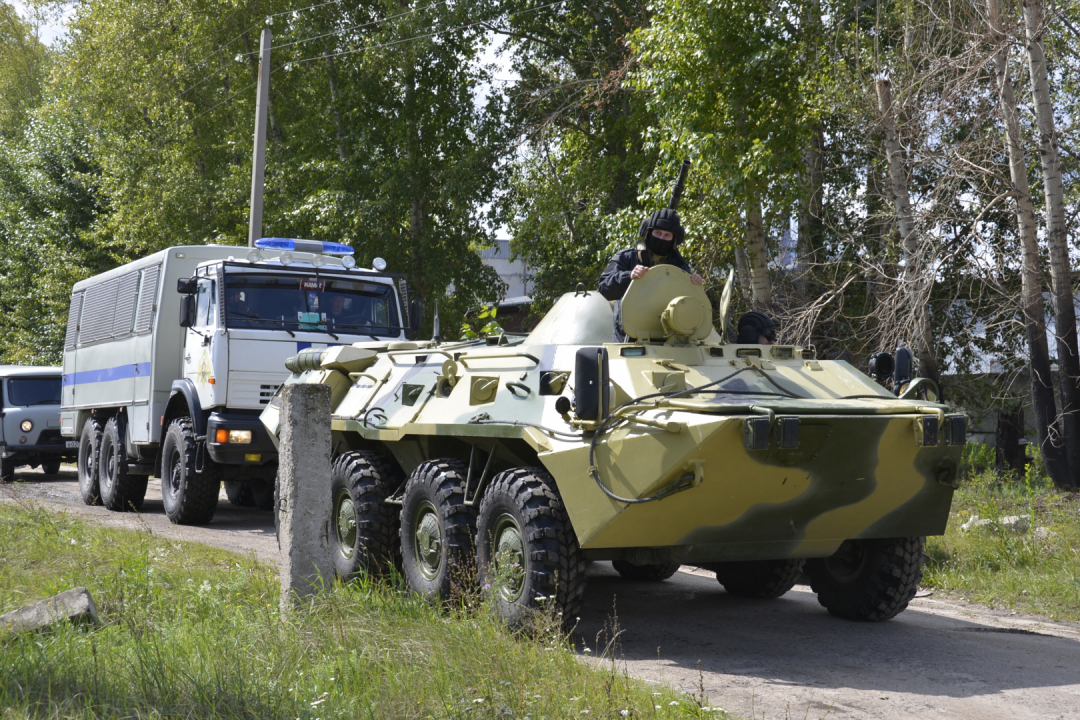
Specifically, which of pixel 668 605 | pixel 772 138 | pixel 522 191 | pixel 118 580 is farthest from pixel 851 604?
pixel 522 191

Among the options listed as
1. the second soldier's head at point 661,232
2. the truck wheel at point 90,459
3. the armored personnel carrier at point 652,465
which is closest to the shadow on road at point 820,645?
the armored personnel carrier at point 652,465

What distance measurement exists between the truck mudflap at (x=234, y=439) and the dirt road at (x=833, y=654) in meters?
3.80

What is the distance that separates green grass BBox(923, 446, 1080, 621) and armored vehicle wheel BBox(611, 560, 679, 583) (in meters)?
1.96

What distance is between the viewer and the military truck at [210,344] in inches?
412

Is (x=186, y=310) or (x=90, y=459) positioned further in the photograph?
(x=90, y=459)

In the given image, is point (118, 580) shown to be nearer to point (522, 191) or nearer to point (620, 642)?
point (620, 642)

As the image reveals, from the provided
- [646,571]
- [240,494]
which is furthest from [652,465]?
[240,494]

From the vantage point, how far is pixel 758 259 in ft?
41.2

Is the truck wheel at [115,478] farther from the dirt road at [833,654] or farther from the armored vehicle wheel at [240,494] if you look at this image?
the dirt road at [833,654]

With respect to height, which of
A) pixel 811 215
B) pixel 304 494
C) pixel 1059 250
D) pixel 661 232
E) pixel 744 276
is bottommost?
pixel 304 494

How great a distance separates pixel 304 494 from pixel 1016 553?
5594 mm

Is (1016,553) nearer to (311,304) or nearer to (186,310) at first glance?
(311,304)

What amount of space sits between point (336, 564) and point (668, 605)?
2.28 m

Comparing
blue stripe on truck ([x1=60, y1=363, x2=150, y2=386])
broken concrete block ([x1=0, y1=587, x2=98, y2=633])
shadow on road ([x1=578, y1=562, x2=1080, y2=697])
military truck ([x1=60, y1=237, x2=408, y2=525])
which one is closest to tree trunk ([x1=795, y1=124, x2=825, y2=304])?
military truck ([x1=60, y1=237, x2=408, y2=525])
